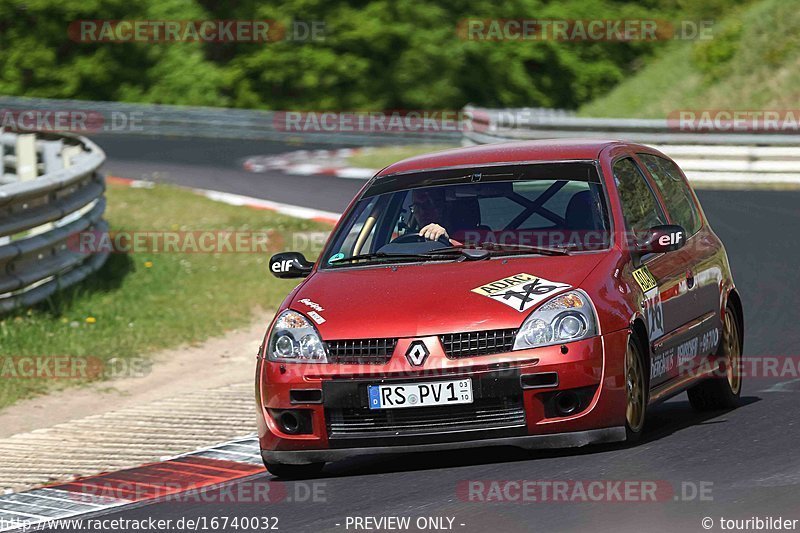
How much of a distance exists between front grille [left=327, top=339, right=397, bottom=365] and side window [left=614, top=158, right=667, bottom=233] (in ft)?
5.41

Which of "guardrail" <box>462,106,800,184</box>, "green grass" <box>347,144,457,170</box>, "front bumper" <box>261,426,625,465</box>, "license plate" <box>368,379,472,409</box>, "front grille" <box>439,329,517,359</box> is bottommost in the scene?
"green grass" <box>347,144,457,170</box>

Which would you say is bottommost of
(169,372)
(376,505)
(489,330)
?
(169,372)

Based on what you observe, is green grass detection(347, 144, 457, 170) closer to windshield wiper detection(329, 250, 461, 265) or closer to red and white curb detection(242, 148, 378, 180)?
red and white curb detection(242, 148, 378, 180)

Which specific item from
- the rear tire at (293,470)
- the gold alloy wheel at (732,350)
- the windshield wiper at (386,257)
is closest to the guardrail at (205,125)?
the gold alloy wheel at (732,350)

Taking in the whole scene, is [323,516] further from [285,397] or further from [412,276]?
[412,276]

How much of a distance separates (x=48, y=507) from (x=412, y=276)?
2.03 m

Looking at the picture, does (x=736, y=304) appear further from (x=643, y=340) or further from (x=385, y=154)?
(x=385, y=154)

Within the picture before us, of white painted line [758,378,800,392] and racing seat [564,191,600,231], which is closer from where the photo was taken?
racing seat [564,191,600,231]

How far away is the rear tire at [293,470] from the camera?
7230 mm

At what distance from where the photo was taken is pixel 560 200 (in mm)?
7738

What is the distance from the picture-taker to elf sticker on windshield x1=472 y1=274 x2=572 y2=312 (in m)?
6.77

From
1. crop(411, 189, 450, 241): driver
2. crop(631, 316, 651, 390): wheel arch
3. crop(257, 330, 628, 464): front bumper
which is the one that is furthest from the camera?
crop(411, 189, 450, 241): driver

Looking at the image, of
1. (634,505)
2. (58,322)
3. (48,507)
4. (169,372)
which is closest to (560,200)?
(634,505)

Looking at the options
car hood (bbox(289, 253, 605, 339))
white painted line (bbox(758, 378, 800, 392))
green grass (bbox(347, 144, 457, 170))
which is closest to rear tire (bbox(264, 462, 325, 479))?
car hood (bbox(289, 253, 605, 339))
